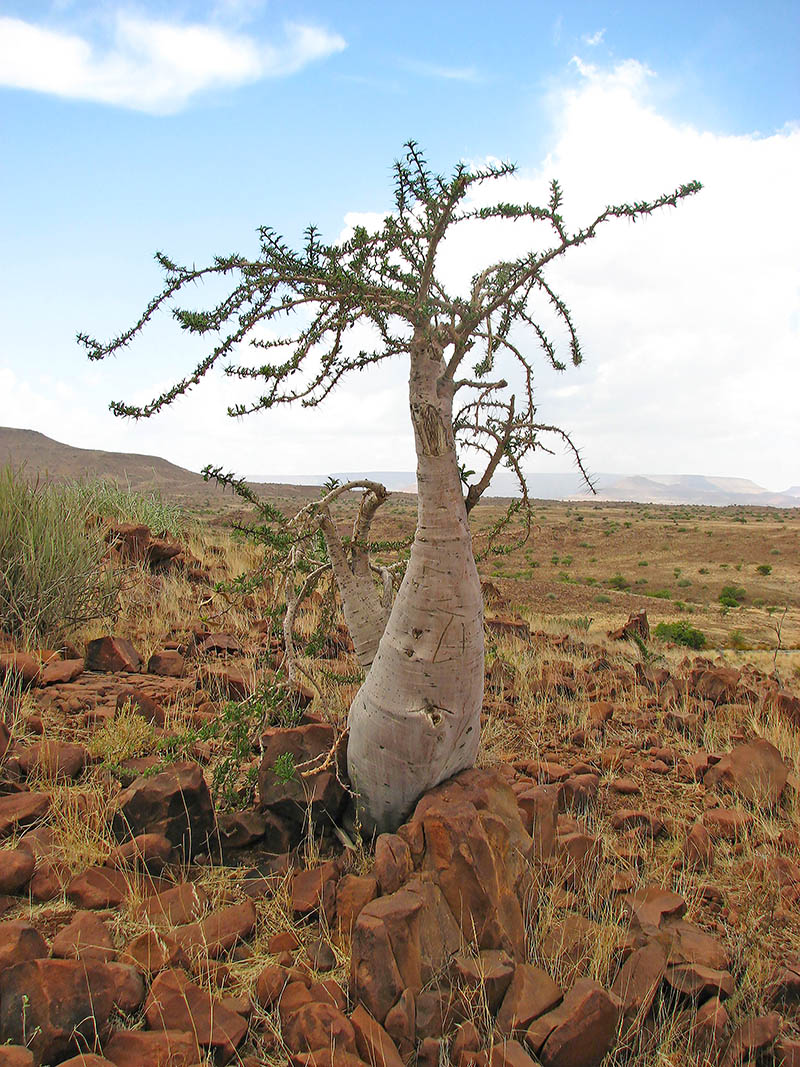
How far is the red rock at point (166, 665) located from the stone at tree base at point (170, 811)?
6.20 feet

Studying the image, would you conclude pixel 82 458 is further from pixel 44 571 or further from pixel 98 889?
pixel 98 889

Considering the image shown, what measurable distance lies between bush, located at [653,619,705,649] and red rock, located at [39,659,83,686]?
26.8ft

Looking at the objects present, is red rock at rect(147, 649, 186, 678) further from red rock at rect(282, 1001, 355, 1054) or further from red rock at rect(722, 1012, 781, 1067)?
red rock at rect(722, 1012, 781, 1067)

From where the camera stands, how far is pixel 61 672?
3.96 m

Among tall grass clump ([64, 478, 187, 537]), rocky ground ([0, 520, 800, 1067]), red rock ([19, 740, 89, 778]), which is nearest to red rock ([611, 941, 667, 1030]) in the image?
rocky ground ([0, 520, 800, 1067])

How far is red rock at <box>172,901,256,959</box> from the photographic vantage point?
79.4 inches

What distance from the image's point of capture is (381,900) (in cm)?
202

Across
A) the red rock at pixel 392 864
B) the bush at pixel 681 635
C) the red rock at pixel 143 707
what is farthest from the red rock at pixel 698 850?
the bush at pixel 681 635

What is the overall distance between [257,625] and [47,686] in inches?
79.2

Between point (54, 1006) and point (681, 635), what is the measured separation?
982 cm

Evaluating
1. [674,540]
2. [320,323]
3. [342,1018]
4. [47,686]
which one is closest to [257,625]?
[47,686]

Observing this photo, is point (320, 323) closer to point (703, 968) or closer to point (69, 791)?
point (69, 791)

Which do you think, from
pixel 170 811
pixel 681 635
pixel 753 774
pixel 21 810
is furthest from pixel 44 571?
pixel 681 635

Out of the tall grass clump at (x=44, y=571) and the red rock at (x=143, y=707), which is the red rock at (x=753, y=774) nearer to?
the red rock at (x=143, y=707)
